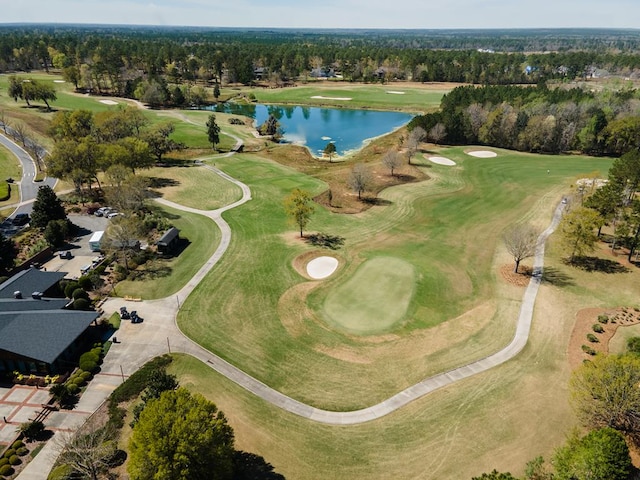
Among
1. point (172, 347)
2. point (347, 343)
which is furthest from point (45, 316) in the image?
point (347, 343)

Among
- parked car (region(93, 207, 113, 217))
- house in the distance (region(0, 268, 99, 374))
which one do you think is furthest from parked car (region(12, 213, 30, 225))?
house in the distance (region(0, 268, 99, 374))

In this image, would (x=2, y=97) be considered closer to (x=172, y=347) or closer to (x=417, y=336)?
(x=172, y=347)

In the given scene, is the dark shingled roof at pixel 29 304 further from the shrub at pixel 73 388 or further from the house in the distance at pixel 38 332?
the shrub at pixel 73 388

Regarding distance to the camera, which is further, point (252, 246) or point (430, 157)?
point (430, 157)

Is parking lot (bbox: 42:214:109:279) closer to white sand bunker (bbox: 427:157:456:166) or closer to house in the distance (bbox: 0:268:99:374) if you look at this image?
house in the distance (bbox: 0:268:99:374)

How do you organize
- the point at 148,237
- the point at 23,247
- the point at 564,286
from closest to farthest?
the point at 564,286
the point at 23,247
the point at 148,237
